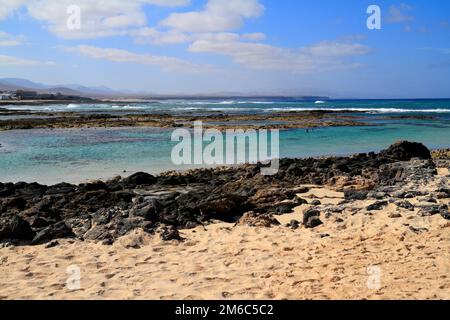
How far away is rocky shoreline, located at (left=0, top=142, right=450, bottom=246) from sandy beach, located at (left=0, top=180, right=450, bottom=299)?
329 millimetres

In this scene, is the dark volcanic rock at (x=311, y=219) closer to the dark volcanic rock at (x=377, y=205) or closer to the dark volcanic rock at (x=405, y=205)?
the dark volcanic rock at (x=377, y=205)

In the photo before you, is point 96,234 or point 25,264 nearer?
point 25,264

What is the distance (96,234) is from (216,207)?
2.39 metres

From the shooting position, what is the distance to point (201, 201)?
946cm

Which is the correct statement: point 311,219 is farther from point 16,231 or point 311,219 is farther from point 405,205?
point 16,231

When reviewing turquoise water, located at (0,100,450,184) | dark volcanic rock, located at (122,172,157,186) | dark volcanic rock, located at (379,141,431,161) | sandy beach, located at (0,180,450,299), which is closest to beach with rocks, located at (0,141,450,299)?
sandy beach, located at (0,180,450,299)

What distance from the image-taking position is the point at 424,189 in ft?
32.7

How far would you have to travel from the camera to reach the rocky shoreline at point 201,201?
8039mm

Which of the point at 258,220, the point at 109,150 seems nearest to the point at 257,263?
the point at 258,220

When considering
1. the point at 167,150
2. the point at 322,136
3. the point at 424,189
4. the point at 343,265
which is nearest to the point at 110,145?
the point at 167,150

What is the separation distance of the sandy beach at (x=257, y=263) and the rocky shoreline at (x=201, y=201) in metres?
0.33

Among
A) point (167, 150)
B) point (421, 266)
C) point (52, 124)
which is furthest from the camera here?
point (52, 124)

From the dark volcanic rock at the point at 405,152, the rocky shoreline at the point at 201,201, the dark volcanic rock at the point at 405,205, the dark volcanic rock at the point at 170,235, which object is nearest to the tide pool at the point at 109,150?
the rocky shoreline at the point at 201,201

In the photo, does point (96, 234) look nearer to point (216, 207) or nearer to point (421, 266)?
point (216, 207)
